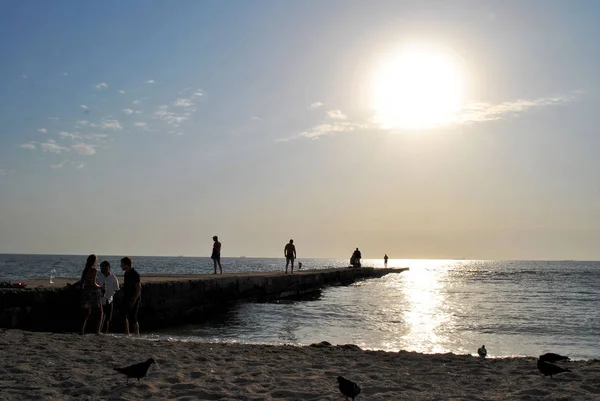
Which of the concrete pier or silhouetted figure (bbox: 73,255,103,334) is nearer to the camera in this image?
silhouetted figure (bbox: 73,255,103,334)

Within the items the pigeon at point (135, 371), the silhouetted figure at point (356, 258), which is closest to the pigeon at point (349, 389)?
the pigeon at point (135, 371)

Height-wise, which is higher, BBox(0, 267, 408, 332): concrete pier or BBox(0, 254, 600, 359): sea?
BBox(0, 267, 408, 332): concrete pier

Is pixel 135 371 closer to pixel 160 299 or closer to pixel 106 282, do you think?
pixel 106 282

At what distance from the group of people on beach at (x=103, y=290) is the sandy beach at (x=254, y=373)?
0.84 meters

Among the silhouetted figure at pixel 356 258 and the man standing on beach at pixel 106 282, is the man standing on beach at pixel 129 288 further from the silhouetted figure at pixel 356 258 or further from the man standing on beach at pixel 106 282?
the silhouetted figure at pixel 356 258

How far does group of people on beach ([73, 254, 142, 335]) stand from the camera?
34.2 ft

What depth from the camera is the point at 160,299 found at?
16422mm

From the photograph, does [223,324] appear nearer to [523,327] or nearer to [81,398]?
[523,327]

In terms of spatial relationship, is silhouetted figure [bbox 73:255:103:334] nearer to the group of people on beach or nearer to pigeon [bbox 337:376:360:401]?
the group of people on beach

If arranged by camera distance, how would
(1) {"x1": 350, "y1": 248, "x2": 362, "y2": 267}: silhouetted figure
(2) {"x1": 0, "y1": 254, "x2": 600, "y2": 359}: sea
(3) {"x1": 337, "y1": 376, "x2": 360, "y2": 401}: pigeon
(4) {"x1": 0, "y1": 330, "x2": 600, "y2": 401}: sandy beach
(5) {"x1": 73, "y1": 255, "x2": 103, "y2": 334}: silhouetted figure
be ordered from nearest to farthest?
(3) {"x1": 337, "y1": 376, "x2": 360, "y2": 401}: pigeon, (4) {"x1": 0, "y1": 330, "x2": 600, "y2": 401}: sandy beach, (5) {"x1": 73, "y1": 255, "x2": 103, "y2": 334}: silhouetted figure, (2) {"x1": 0, "y1": 254, "x2": 600, "y2": 359}: sea, (1) {"x1": 350, "y1": 248, "x2": 362, "y2": 267}: silhouetted figure

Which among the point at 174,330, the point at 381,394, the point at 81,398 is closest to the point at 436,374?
the point at 381,394

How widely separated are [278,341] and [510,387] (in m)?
6.49

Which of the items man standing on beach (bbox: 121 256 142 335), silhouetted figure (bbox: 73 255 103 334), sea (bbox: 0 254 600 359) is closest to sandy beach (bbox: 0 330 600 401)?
silhouetted figure (bbox: 73 255 103 334)

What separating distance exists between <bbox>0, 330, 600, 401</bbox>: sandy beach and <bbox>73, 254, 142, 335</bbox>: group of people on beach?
835 mm
